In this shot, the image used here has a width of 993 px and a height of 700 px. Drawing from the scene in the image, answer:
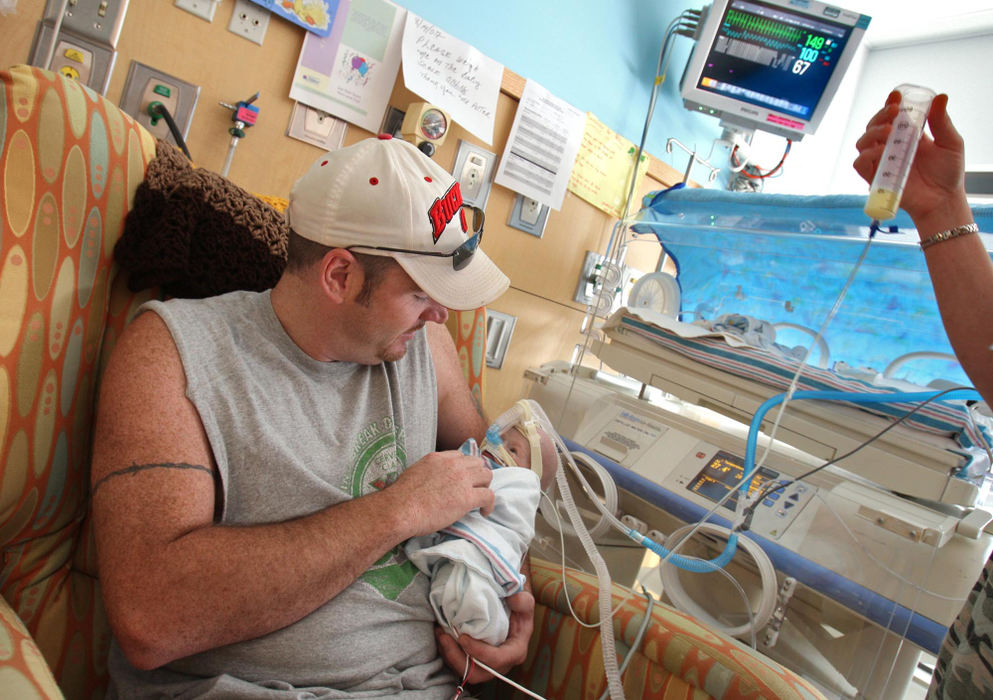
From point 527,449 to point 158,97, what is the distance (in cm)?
107

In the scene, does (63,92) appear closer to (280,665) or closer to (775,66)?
(280,665)

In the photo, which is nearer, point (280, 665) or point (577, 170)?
point (280, 665)

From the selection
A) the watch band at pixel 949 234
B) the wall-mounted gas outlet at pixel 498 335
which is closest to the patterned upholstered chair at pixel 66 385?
the watch band at pixel 949 234

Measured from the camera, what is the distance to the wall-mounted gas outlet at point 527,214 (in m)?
1.96

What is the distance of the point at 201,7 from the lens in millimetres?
1312

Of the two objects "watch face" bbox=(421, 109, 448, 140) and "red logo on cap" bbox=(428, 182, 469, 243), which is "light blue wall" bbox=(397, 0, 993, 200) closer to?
"watch face" bbox=(421, 109, 448, 140)

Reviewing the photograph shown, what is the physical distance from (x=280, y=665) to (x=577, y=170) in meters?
1.70

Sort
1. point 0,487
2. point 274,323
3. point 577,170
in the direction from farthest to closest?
point 577,170, point 274,323, point 0,487

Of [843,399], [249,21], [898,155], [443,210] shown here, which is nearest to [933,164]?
[898,155]

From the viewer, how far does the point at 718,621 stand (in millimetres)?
1261

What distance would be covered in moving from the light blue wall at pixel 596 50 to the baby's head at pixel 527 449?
1.17 metres

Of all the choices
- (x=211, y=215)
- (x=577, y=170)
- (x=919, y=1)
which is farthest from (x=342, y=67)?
(x=919, y=1)

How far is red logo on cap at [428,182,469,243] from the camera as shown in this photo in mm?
929

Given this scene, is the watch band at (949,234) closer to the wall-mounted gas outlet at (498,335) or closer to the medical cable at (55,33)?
the wall-mounted gas outlet at (498,335)
